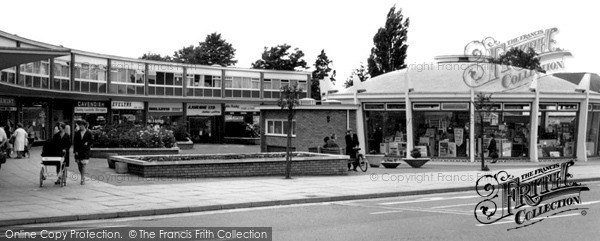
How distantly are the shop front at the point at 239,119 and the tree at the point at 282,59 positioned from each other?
27258 mm

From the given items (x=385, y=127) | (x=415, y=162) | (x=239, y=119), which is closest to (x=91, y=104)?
(x=239, y=119)

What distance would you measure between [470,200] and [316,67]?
78376 mm

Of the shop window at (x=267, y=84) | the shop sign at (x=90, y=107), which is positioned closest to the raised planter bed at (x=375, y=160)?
the shop sign at (x=90, y=107)

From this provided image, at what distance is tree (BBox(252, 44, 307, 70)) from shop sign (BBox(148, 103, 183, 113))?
A: 3261 cm

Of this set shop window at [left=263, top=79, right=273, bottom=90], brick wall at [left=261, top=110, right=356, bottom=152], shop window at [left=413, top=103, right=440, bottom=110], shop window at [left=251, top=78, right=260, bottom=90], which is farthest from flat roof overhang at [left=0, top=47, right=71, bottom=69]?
shop window at [left=263, top=79, right=273, bottom=90]

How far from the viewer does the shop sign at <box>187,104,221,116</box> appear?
2403 inches

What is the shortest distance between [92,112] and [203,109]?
11.3 meters

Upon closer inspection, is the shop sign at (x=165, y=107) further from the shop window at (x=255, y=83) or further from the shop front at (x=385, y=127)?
the shop front at (x=385, y=127)

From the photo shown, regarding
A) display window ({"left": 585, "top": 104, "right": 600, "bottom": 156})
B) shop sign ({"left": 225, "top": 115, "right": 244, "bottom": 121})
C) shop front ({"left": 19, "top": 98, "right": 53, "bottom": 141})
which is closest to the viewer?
display window ({"left": 585, "top": 104, "right": 600, "bottom": 156})

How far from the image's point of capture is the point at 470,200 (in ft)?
58.7

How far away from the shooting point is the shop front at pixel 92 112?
52.4 m

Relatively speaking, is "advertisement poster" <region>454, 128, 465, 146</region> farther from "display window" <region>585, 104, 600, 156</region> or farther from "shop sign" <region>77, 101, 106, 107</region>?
"shop sign" <region>77, 101, 106, 107</region>

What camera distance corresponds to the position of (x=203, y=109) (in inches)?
2432

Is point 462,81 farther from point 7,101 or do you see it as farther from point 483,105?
point 7,101
